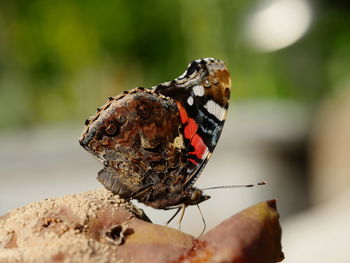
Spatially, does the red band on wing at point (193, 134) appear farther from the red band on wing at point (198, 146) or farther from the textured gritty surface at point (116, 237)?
the textured gritty surface at point (116, 237)

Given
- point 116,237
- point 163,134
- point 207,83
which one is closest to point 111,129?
point 163,134

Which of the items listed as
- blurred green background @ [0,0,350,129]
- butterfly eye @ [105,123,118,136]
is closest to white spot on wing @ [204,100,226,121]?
A: butterfly eye @ [105,123,118,136]

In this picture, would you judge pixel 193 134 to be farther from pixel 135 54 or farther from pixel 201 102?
pixel 135 54

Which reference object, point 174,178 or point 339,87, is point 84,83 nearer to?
point 339,87

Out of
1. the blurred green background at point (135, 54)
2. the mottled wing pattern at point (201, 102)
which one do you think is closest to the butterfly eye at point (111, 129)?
the mottled wing pattern at point (201, 102)

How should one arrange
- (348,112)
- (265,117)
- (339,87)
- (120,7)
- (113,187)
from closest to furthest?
1. (113,187)
2. (348,112)
3. (265,117)
4. (339,87)
5. (120,7)

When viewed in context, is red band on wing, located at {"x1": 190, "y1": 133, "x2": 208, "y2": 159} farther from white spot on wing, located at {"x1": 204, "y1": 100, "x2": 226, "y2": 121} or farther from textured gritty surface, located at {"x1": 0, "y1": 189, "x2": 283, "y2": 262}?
textured gritty surface, located at {"x1": 0, "y1": 189, "x2": 283, "y2": 262}

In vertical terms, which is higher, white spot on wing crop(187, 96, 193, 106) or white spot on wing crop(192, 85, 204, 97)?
white spot on wing crop(192, 85, 204, 97)

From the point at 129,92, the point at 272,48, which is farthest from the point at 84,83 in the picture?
the point at 129,92
